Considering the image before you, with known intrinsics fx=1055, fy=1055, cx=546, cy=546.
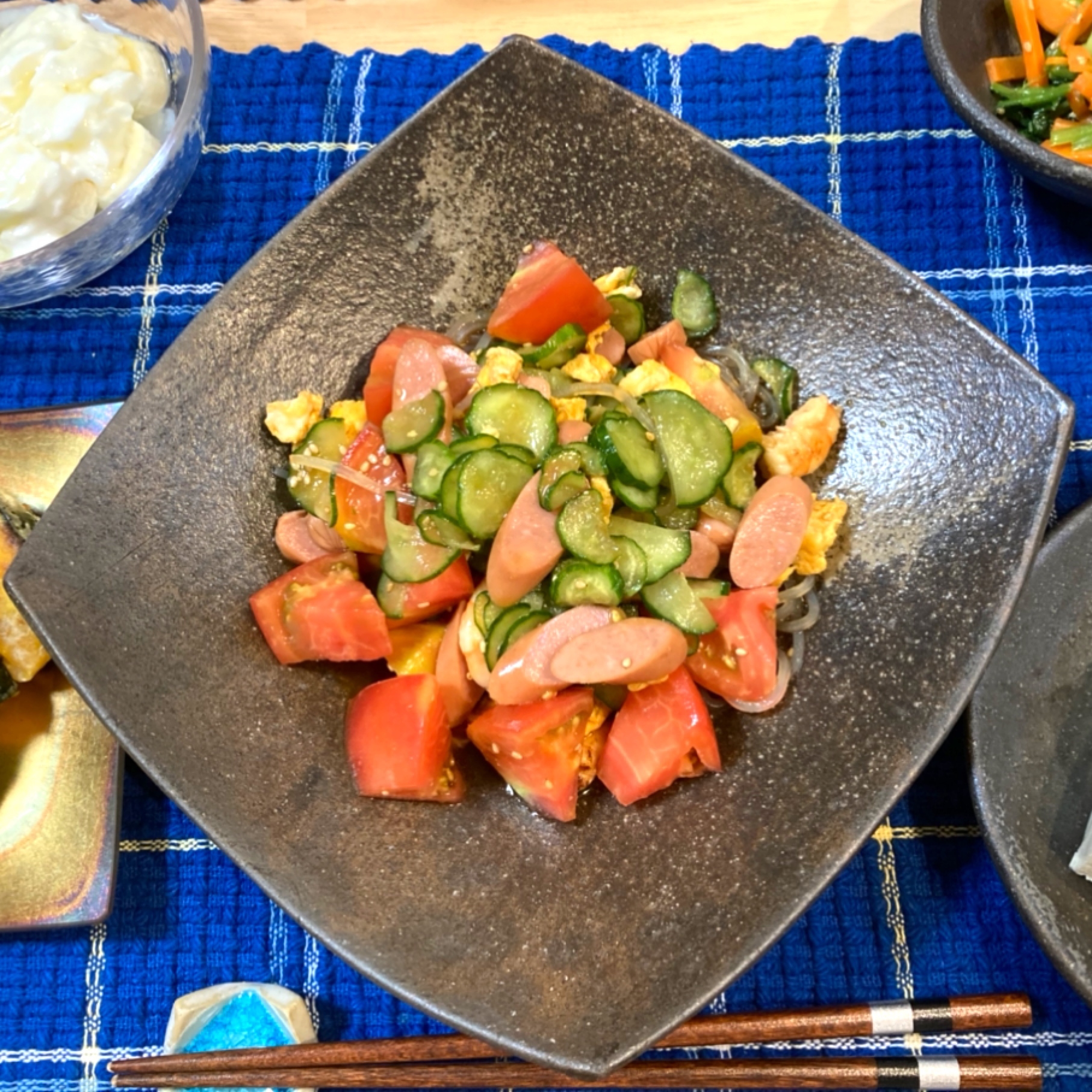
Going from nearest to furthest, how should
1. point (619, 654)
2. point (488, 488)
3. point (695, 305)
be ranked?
point (619, 654), point (488, 488), point (695, 305)

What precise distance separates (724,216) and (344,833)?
1594mm

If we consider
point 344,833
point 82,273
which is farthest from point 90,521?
point 82,273

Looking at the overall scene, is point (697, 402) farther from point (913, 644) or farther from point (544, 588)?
point (913, 644)

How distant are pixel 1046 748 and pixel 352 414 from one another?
1.74m

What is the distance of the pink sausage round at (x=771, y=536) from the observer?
7.27ft

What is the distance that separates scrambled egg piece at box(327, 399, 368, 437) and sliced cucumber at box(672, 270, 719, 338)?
77 centimetres

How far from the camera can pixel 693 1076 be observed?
2338 mm

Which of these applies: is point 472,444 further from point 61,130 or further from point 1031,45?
point 1031,45

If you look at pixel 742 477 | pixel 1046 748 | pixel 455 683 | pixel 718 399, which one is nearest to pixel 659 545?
pixel 742 477

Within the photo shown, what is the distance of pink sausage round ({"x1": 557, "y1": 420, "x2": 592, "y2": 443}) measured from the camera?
89.6 inches

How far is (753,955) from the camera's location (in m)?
1.91

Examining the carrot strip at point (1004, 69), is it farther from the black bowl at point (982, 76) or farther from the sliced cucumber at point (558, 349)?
the sliced cucumber at point (558, 349)

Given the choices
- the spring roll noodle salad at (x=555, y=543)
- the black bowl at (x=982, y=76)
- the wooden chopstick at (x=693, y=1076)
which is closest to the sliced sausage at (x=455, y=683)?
the spring roll noodle salad at (x=555, y=543)

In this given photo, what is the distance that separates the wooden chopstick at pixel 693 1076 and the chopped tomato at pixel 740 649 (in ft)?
2.83
